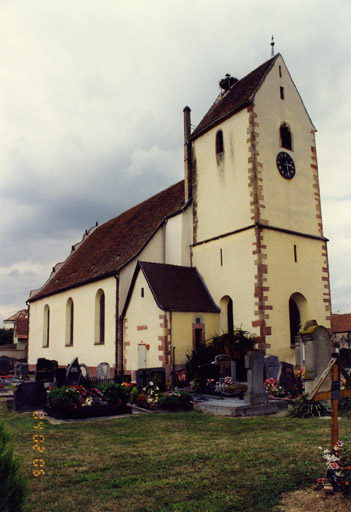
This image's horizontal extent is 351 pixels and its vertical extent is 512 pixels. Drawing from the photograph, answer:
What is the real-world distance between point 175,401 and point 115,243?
55.3 feet

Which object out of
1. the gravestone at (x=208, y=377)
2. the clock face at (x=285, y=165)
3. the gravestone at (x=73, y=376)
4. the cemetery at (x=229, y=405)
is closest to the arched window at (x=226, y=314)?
the cemetery at (x=229, y=405)

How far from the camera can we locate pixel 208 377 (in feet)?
52.0

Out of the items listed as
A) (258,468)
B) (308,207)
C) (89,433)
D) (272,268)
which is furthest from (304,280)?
(258,468)

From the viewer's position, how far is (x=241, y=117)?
21.8m

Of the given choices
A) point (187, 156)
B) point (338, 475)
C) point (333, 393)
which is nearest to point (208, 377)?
point (333, 393)

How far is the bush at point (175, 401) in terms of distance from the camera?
13.2m

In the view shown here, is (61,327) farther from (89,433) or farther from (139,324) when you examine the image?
(89,433)

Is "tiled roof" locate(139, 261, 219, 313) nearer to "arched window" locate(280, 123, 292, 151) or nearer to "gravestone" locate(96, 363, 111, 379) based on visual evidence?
"gravestone" locate(96, 363, 111, 379)

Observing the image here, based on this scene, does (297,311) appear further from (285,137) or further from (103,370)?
(103,370)

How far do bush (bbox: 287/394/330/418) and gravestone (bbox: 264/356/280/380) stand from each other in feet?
13.5

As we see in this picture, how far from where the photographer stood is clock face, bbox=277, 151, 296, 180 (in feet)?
71.0

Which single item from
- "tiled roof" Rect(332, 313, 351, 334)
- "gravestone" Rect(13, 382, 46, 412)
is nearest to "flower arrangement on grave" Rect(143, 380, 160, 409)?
"gravestone" Rect(13, 382, 46, 412)

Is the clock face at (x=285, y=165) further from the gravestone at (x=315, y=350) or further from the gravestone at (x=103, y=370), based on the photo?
the gravestone at (x=103, y=370)

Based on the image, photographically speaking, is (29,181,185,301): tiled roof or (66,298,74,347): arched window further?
(66,298,74,347): arched window
